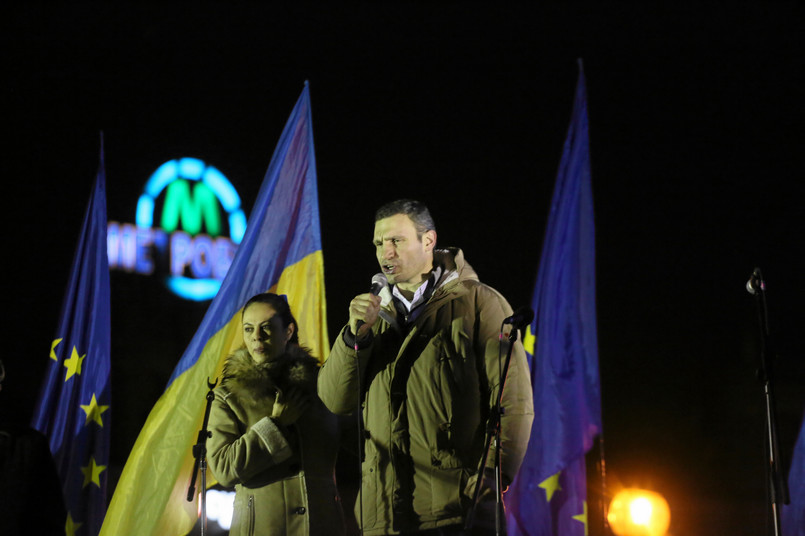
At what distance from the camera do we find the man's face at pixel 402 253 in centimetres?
347

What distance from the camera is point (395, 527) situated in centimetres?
310

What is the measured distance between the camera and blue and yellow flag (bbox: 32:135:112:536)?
545 cm

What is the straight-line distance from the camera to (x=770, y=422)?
3.34 meters

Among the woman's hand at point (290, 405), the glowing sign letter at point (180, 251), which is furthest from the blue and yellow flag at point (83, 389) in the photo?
the woman's hand at point (290, 405)

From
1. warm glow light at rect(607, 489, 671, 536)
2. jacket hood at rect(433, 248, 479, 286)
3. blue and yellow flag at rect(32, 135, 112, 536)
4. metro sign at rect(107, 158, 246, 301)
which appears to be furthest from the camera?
metro sign at rect(107, 158, 246, 301)

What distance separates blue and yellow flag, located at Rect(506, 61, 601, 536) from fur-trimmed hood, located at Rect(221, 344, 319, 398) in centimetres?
158

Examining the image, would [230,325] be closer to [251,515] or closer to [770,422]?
[251,515]

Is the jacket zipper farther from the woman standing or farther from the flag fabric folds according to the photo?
the flag fabric folds

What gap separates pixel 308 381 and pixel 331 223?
312 cm

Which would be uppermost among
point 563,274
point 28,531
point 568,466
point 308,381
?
point 563,274

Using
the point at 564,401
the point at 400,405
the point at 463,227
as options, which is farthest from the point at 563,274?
the point at 400,405

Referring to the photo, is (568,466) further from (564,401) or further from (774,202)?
(774,202)

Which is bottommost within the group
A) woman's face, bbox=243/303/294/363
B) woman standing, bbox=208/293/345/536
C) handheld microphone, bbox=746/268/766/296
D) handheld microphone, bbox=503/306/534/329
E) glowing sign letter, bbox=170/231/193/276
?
woman standing, bbox=208/293/345/536

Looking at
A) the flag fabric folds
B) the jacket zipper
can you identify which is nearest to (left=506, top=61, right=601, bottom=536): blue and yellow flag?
the flag fabric folds
